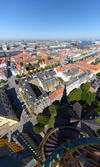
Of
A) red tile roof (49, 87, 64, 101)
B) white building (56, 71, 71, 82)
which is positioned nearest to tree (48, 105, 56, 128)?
red tile roof (49, 87, 64, 101)

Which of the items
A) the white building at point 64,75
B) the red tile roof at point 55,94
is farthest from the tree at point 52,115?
the white building at point 64,75

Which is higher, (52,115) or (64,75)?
(64,75)

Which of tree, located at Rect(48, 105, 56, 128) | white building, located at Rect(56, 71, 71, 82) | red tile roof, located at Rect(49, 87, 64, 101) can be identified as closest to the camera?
tree, located at Rect(48, 105, 56, 128)

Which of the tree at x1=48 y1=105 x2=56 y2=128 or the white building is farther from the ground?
the white building

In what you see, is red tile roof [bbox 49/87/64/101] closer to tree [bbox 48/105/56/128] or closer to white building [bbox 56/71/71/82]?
tree [bbox 48/105/56/128]

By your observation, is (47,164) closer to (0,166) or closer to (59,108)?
(0,166)

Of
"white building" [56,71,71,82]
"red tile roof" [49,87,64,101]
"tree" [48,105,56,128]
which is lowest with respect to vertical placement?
"tree" [48,105,56,128]

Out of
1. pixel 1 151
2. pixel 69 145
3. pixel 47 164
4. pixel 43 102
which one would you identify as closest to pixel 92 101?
pixel 43 102

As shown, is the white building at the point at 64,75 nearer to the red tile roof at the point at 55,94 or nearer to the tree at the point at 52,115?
the red tile roof at the point at 55,94

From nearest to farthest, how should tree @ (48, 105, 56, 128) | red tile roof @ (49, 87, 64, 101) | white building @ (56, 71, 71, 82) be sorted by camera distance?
1. tree @ (48, 105, 56, 128)
2. red tile roof @ (49, 87, 64, 101)
3. white building @ (56, 71, 71, 82)

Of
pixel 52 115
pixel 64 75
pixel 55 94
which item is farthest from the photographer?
pixel 64 75

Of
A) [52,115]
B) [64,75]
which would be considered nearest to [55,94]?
[52,115]

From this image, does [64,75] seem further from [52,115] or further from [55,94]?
[52,115]
